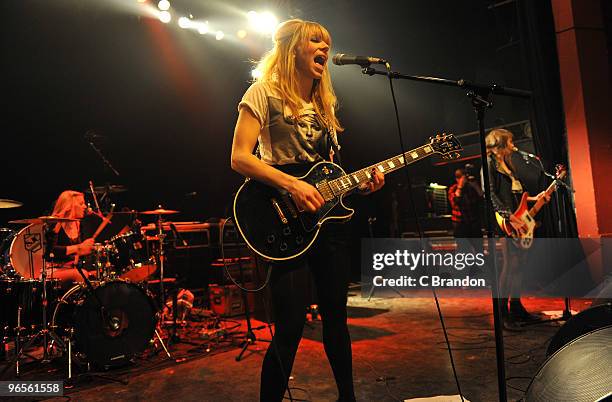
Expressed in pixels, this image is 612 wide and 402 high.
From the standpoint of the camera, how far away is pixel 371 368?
3344mm

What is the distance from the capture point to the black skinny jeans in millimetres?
1840

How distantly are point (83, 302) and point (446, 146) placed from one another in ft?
10.6

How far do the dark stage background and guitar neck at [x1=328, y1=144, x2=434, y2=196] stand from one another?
373 cm

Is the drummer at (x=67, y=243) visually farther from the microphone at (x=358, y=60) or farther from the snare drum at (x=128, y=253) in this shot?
the microphone at (x=358, y=60)

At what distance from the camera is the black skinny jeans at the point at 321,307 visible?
1.84 m

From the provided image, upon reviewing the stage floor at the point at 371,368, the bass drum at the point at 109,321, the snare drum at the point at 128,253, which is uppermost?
the snare drum at the point at 128,253

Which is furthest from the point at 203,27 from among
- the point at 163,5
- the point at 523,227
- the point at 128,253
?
the point at 523,227

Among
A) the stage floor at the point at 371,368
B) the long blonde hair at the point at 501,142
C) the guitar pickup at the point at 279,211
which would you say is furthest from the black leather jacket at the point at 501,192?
the guitar pickup at the point at 279,211

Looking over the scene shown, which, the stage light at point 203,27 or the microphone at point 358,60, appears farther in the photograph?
the stage light at point 203,27

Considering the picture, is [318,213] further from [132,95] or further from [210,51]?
[210,51]

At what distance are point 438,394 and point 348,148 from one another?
8.30 m

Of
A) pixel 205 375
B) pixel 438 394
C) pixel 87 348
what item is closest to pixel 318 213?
pixel 438 394

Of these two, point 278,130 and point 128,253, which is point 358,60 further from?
point 128,253

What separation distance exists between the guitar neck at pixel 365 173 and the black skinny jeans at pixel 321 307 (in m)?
0.19
